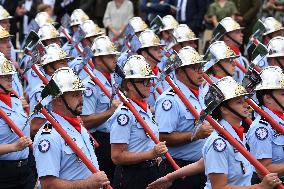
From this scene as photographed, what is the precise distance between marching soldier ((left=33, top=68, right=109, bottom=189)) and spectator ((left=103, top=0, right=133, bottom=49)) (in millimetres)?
10660

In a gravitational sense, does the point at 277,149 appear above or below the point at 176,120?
above

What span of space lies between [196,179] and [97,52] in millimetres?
2820

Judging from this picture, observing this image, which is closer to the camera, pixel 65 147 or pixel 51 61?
pixel 65 147

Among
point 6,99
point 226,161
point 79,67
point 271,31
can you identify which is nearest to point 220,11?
point 271,31

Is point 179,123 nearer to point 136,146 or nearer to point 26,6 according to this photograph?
point 136,146

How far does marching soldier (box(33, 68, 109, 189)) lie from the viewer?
817 centimetres

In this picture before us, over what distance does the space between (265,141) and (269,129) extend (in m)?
0.19

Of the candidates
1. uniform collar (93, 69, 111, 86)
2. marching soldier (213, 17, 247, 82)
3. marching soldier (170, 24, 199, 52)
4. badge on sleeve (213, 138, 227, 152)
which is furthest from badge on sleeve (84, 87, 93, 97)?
badge on sleeve (213, 138, 227, 152)

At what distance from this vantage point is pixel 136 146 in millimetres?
9500

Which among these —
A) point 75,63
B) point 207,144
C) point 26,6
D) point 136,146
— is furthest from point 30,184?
point 26,6

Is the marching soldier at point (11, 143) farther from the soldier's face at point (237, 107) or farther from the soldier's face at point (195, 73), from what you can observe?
the soldier's face at point (237, 107)

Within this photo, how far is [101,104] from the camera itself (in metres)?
11.7

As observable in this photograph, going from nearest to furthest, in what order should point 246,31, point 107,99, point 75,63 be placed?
point 107,99
point 75,63
point 246,31

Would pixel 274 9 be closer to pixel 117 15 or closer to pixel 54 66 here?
pixel 117 15
